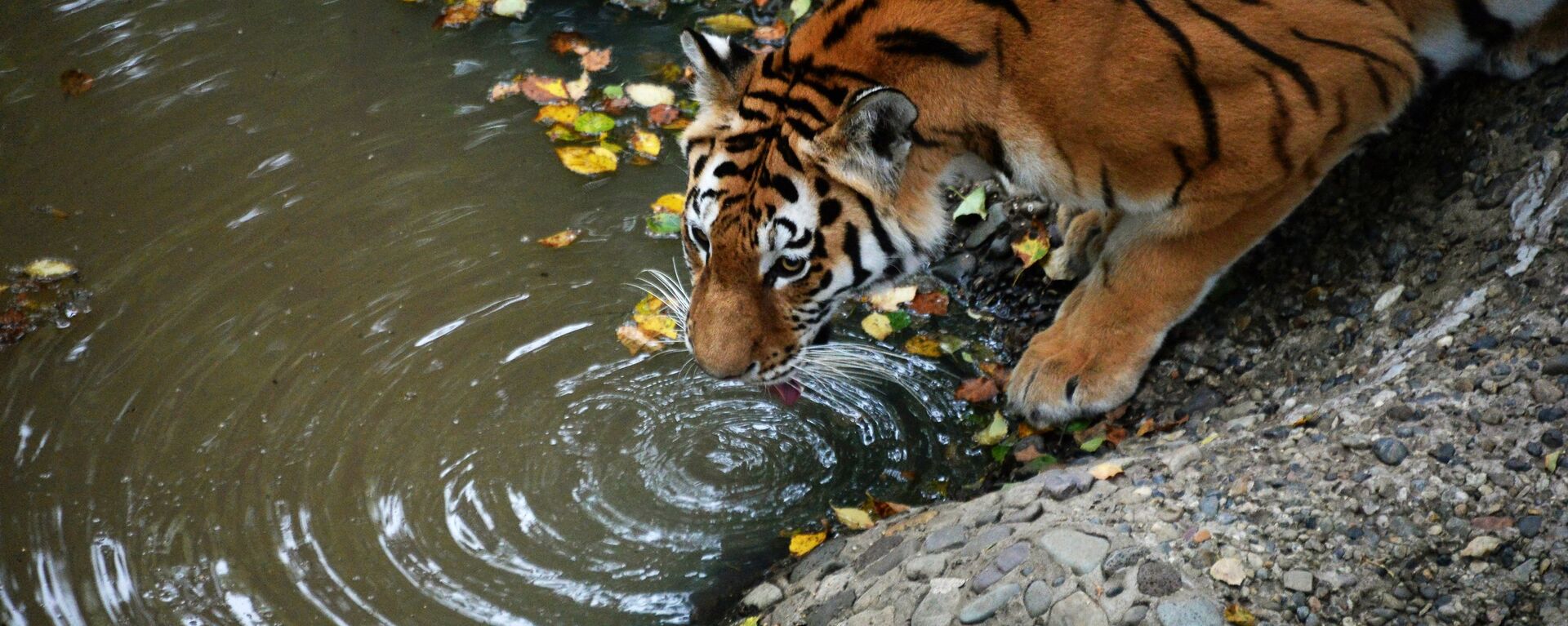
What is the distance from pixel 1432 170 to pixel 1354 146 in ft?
1.04

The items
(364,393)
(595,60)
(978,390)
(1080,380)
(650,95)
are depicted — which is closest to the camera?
(1080,380)

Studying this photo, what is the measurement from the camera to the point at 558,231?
4180 mm

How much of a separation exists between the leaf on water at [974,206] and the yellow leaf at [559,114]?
163 cm

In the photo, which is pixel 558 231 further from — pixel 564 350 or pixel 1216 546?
pixel 1216 546

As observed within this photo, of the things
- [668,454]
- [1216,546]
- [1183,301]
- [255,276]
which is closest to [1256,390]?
[1183,301]

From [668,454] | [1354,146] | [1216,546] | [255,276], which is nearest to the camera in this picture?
[1216,546]

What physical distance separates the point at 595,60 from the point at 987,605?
3392mm

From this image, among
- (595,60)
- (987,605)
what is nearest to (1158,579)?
(987,605)

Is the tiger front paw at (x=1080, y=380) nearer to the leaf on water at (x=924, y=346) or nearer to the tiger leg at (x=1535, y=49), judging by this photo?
the leaf on water at (x=924, y=346)

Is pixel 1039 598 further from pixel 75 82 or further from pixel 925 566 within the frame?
pixel 75 82

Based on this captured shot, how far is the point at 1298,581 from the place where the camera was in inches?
84.6

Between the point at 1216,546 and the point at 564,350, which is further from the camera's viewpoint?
the point at 564,350

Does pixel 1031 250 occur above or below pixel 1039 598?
below

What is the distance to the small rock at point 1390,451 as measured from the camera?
2314 millimetres
